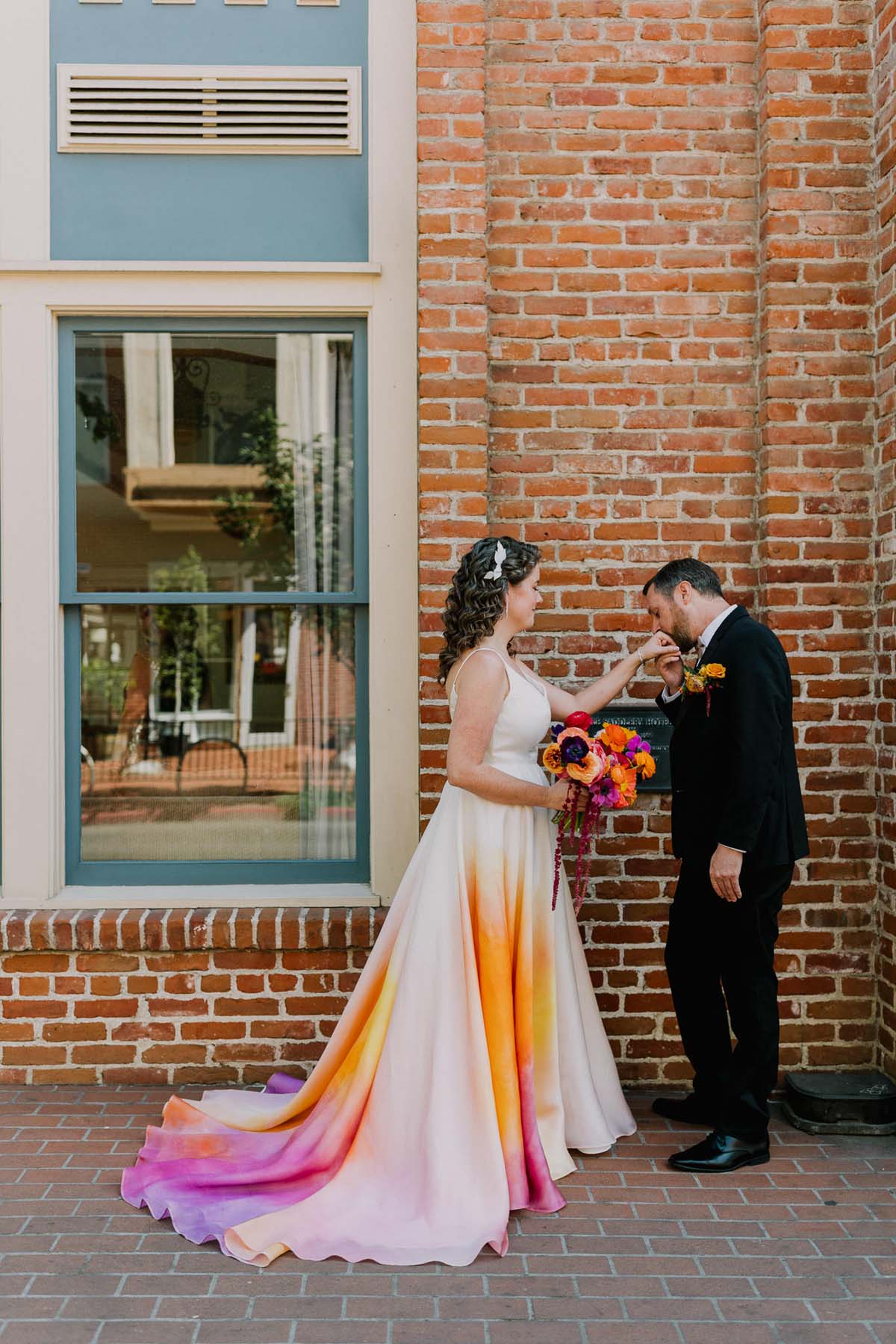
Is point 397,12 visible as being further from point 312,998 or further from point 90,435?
point 312,998

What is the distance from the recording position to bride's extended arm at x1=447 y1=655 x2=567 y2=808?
12.1 feet

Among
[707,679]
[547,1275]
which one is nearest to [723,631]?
[707,679]

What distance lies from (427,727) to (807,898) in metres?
1.68

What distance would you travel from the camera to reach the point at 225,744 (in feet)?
17.2

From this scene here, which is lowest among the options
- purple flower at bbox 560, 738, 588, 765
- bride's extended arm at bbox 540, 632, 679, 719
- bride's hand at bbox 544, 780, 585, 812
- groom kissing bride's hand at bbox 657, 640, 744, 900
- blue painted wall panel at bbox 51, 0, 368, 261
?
groom kissing bride's hand at bbox 657, 640, 744, 900

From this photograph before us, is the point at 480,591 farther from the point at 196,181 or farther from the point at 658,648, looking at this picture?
the point at 196,181

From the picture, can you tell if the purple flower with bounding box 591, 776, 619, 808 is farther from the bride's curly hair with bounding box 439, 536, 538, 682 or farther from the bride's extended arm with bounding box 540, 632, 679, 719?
the bride's curly hair with bounding box 439, 536, 538, 682

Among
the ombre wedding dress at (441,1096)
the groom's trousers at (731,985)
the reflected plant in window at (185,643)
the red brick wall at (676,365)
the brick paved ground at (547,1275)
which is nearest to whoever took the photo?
the brick paved ground at (547,1275)

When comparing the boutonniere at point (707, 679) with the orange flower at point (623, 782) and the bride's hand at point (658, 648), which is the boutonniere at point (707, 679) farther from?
the orange flower at point (623, 782)

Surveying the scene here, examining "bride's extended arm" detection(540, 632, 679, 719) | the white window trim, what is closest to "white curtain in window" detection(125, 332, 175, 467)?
the white window trim

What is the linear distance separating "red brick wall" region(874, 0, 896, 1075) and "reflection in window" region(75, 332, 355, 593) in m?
2.16

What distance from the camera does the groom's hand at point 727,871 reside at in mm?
3717

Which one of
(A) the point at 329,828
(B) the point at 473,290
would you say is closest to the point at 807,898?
(A) the point at 329,828

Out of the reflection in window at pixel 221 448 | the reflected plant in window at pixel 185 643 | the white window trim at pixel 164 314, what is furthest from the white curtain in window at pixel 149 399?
the reflected plant in window at pixel 185 643
